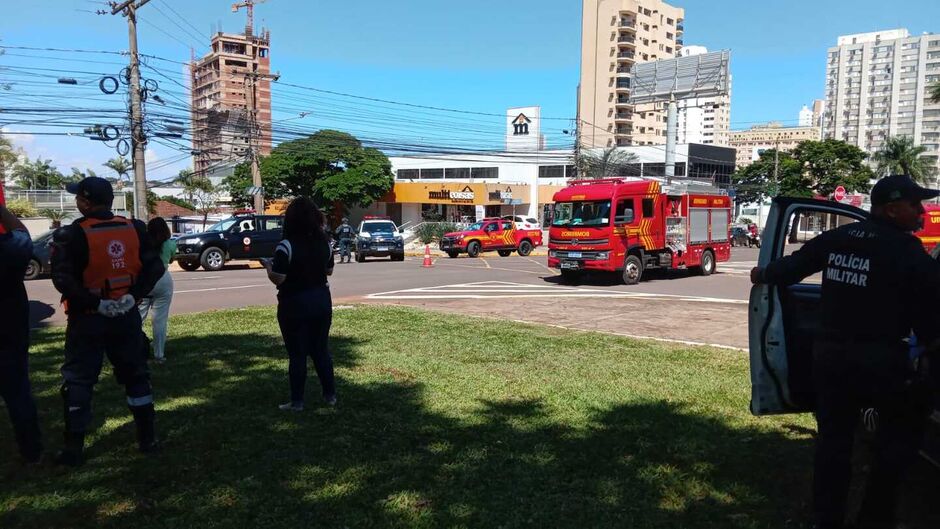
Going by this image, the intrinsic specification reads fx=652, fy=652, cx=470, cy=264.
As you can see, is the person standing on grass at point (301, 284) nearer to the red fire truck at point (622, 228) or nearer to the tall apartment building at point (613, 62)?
the red fire truck at point (622, 228)

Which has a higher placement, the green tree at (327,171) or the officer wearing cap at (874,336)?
the green tree at (327,171)

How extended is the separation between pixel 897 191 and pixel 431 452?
3057 mm

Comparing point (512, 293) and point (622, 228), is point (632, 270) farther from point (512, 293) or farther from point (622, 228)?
point (512, 293)

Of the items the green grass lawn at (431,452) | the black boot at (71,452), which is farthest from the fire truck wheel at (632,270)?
the black boot at (71,452)

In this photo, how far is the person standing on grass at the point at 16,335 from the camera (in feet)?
12.5

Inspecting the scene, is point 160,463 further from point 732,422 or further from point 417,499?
point 732,422

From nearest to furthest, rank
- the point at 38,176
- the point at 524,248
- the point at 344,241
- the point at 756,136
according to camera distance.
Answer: the point at 344,241, the point at 524,248, the point at 38,176, the point at 756,136

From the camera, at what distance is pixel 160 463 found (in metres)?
4.08

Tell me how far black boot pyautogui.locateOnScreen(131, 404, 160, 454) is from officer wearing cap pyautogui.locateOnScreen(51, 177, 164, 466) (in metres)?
0.02

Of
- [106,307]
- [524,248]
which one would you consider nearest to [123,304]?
[106,307]

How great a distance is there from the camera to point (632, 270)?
714 inches

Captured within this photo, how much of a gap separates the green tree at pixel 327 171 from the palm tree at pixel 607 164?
671 inches

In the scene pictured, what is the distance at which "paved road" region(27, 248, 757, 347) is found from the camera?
10984 millimetres

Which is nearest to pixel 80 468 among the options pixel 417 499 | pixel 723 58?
pixel 417 499
